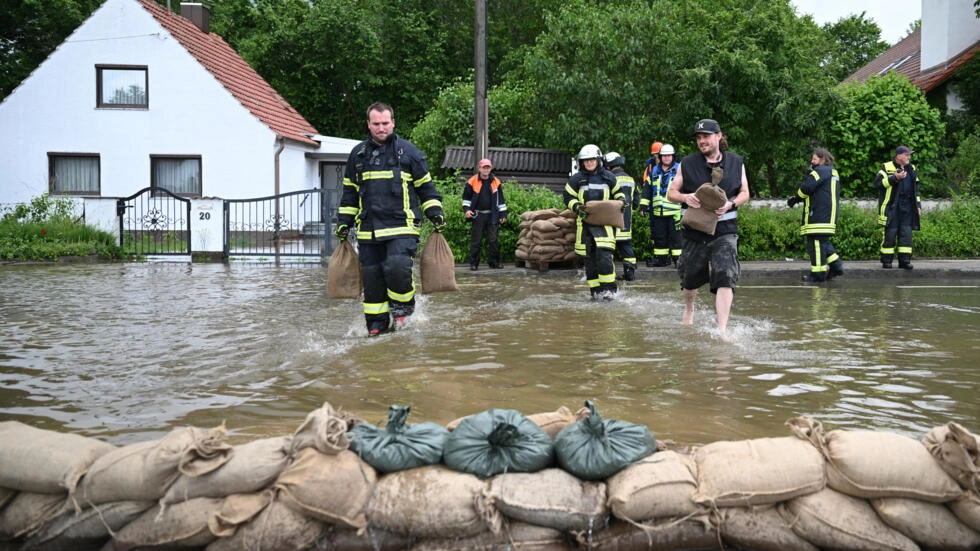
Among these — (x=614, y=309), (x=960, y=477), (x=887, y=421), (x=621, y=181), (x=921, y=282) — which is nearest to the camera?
(x=960, y=477)

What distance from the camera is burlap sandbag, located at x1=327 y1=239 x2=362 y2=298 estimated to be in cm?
877

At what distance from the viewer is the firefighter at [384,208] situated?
8258mm

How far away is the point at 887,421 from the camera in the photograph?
5133 millimetres

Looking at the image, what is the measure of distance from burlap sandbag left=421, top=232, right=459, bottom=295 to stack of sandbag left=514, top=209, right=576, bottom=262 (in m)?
7.00

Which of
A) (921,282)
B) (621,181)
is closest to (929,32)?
(921,282)

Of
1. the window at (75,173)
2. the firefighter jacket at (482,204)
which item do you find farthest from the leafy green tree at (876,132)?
the window at (75,173)

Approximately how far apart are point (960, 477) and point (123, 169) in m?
27.7

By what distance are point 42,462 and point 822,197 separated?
40.3 feet

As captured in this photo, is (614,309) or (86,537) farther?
(614,309)

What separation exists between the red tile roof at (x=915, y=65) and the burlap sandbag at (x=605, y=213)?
1505 centimetres

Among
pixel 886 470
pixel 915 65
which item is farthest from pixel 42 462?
pixel 915 65

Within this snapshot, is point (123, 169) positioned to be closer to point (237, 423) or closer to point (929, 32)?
point (237, 423)

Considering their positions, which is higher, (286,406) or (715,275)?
(715,275)

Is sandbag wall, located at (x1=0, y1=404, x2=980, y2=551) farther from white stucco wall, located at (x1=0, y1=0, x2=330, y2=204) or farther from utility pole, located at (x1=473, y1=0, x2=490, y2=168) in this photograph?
white stucco wall, located at (x1=0, y1=0, x2=330, y2=204)
